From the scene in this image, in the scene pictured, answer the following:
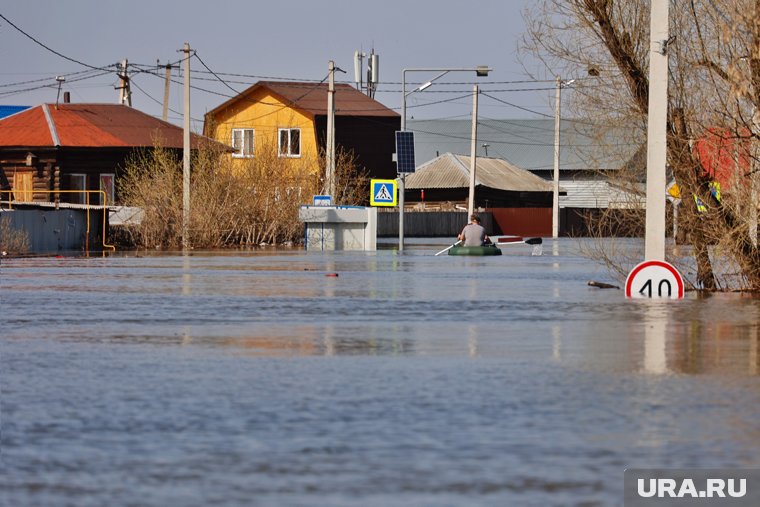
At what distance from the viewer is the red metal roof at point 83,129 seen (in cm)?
6656

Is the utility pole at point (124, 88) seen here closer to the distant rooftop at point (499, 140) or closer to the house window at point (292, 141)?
the house window at point (292, 141)

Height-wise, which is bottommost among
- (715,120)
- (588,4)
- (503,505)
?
(503,505)

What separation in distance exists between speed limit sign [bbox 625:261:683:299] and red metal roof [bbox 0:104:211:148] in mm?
43355

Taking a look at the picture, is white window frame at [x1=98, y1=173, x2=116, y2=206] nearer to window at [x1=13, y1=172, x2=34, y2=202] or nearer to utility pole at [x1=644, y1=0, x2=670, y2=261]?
window at [x1=13, y1=172, x2=34, y2=202]

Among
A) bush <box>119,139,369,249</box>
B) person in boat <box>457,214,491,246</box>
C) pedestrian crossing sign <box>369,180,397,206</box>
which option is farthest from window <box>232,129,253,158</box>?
person in boat <box>457,214,491,246</box>

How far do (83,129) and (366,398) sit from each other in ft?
194

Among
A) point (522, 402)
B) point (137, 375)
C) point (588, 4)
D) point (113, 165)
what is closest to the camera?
point (522, 402)

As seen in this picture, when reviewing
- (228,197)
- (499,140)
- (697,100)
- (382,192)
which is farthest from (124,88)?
(697,100)

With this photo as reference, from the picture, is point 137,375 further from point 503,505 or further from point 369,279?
point 369,279

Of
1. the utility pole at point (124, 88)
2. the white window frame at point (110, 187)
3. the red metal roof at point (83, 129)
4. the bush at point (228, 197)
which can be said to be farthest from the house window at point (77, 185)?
the utility pole at point (124, 88)

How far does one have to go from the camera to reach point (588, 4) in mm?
24328

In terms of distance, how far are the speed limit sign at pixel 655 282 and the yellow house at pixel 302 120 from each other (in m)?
60.8

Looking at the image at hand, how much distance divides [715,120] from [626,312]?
14.8 feet

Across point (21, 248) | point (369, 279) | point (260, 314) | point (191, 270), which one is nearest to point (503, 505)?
point (260, 314)
